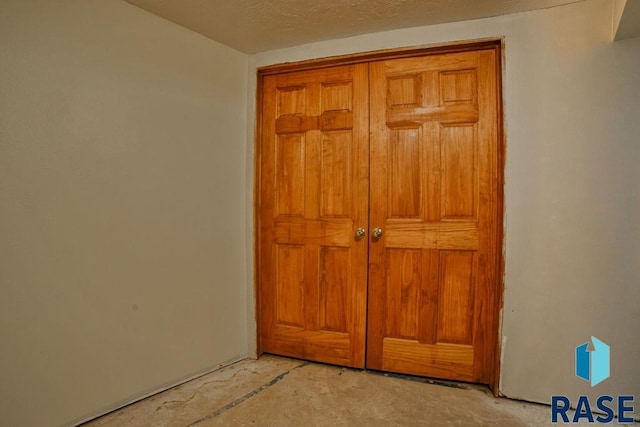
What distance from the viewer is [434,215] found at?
84.1 inches

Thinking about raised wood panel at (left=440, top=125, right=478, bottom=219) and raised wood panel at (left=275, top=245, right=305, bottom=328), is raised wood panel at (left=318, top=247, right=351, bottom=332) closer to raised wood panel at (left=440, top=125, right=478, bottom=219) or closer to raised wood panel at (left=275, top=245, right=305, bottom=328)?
raised wood panel at (left=275, top=245, right=305, bottom=328)

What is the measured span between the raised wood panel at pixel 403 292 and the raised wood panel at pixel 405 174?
28 centimetres

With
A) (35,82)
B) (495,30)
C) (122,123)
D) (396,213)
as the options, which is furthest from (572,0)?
(35,82)

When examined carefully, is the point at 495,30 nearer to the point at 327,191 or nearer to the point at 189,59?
the point at 327,191

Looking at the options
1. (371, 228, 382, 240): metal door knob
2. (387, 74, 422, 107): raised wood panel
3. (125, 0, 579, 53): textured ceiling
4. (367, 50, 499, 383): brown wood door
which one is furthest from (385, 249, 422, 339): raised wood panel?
(125, 0, 579, 53): textured ceiling

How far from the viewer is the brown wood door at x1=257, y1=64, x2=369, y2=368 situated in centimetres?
229

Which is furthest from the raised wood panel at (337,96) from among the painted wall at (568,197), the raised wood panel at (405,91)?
the painted wall at (568,197)

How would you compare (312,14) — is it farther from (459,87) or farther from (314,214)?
(314,214)

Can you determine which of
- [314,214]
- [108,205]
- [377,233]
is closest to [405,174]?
[377,233]

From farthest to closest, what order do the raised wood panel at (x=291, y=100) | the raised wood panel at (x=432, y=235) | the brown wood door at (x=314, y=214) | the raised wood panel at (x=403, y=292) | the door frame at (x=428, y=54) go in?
the raised wood panel at (x=291, y=100) < the brown wood door at (x=314, y=214) < the raised wood panel at (x=403, y=292) < the raised wood panel at (x=432, y=235) < the door frame at (x=428, y=54)

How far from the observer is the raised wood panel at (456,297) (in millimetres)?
2094

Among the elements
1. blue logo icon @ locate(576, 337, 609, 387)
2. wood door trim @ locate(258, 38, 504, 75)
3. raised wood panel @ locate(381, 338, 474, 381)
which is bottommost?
raised wood panel @ locate(381, 338, 474, 381)

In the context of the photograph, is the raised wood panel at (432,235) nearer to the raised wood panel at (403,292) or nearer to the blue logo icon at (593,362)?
the raised wood panel at (403,292)

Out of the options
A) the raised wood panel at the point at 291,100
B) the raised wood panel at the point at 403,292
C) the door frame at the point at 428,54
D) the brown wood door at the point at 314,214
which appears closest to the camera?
the door frame at the point at 428,54
